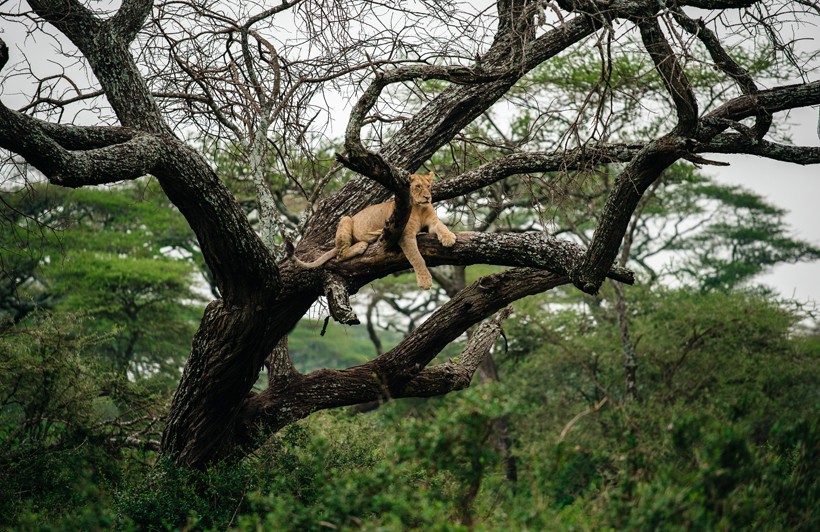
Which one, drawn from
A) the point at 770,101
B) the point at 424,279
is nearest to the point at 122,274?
the point at 424,279

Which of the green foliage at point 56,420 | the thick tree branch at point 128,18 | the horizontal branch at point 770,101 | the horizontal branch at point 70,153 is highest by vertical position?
the thick tree branch at point 128,18

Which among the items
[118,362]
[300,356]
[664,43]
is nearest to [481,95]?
[664,43]

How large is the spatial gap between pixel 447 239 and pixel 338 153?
1606 millimetres

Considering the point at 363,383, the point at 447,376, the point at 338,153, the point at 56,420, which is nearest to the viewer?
the point at 338,153

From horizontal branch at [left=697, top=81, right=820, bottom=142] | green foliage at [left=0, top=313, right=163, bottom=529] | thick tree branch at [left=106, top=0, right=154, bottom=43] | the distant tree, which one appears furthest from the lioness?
the distant tree

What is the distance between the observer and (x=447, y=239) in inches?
260

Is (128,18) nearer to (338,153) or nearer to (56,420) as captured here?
(338,153)

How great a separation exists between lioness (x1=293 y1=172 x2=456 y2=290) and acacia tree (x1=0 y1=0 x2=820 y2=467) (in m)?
0.12

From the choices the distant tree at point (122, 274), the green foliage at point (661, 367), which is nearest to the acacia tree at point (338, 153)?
the green foliage at point (661, 367)

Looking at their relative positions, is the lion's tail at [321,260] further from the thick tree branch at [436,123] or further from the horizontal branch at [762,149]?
the horizontal branch at [762,149]

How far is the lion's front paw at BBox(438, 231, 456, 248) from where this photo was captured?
21.7 feet

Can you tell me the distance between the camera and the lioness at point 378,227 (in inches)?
265

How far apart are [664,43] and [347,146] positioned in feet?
7.95

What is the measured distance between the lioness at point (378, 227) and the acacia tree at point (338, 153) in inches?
4.9
